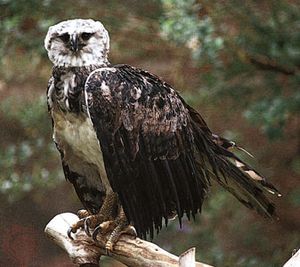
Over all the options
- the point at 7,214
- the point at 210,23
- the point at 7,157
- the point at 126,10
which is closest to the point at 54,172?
the point at 7,157

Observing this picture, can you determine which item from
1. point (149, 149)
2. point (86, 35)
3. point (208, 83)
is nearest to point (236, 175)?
point (149, 149)

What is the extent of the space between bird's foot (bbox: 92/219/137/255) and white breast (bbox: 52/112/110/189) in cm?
13

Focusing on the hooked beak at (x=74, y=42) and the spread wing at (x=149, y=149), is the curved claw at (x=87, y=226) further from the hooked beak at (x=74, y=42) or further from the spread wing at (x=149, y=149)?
the hooked beak at (x=74, y=42)

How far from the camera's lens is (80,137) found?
2.93m

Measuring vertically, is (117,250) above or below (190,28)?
below

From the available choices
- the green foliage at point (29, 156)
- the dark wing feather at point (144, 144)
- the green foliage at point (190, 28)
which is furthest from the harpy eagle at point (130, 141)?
the green foliage at point (29, 156)

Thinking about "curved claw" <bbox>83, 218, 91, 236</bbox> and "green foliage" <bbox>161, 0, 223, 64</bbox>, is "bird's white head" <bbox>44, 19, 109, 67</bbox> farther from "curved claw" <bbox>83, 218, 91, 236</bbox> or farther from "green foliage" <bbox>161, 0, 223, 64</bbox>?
"green foliage" <bbox>161, 0, 223, 64</bbox>

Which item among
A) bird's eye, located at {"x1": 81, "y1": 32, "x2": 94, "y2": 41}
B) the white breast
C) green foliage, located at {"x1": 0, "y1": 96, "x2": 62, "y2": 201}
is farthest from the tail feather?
green foliage, located at {"x1": 0, "y1": 96, "x2": 62, "y2": 201}

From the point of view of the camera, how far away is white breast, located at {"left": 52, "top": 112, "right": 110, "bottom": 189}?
9.53 ft

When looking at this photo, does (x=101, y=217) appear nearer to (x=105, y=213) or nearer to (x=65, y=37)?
(x=105, y=213)

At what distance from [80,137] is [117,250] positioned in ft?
1.17

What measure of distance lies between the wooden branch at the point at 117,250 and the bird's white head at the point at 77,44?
0.52 metres

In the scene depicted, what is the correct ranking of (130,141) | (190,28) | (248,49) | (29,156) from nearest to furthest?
(130,141) < (190,28) < (248,49) < (29,156)

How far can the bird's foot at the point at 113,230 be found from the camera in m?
2.90
